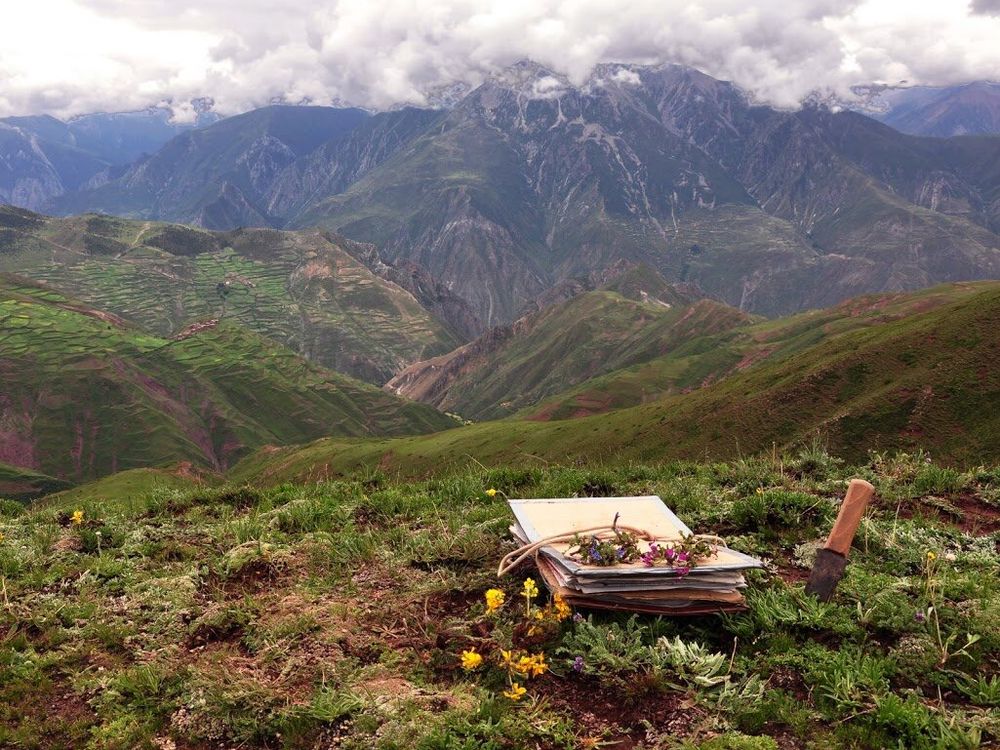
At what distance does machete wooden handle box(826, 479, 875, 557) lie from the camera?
266 inches

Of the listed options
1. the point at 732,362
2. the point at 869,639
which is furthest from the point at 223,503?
the point at 732,362

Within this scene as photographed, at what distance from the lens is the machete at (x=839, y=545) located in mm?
6782

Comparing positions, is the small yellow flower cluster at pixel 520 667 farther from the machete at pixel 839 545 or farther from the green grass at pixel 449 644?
the machete at pixel 839 545

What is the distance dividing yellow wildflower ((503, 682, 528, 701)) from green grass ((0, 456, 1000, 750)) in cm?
9

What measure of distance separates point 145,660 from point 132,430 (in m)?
216

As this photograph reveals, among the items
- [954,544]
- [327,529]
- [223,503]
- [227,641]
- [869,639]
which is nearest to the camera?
[869,639]

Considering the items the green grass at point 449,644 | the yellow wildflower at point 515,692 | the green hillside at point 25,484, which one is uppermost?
the yellow wildflower at point 515,692

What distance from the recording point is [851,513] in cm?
679

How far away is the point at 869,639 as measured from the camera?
21.7ft

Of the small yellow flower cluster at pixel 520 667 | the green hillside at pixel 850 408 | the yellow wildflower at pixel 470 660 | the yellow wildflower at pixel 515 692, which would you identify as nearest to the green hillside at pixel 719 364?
the green hillside at pixel 850 408

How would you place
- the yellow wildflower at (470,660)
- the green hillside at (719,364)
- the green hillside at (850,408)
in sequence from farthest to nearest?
the green hillside at (719,364), the green hillside at (850,408), the yellow wildflower at (470,660)

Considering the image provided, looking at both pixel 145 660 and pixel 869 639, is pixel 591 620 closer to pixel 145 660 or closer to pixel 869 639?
pixel 869 639

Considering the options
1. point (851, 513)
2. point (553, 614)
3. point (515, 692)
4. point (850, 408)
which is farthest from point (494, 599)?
point (850, 408)

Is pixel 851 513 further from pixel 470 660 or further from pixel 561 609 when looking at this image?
pixel 470 660
